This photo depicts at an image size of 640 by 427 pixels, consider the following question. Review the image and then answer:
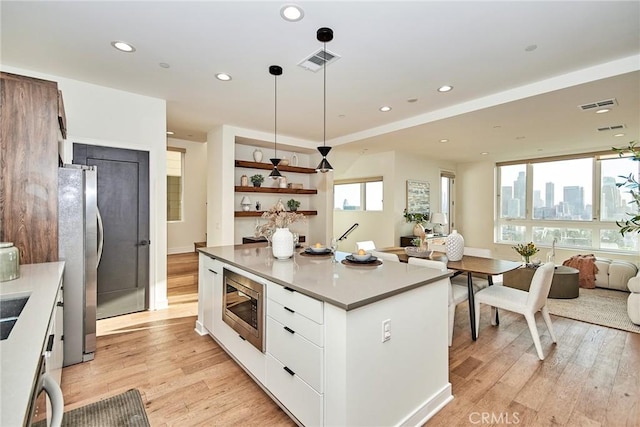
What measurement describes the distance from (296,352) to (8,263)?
1859 mm

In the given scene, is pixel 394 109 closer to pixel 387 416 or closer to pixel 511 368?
pixel 511 368

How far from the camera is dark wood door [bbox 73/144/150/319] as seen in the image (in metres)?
3.49

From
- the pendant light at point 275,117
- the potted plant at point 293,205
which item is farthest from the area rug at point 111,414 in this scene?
the potted plant at point 293,205

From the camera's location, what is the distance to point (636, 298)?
341 centimetres

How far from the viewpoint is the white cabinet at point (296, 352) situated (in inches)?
63.9

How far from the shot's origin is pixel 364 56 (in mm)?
2730

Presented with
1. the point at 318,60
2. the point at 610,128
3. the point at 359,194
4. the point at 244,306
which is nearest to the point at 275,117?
the point at 318,60

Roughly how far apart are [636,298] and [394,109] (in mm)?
3642

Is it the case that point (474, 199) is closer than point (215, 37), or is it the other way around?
point (215, 37)

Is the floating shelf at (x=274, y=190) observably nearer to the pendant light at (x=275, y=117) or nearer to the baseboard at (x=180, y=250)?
the pendant light at (x=275, y=117)

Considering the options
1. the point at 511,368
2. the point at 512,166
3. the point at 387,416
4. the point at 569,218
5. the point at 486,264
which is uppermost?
the point at 512,166

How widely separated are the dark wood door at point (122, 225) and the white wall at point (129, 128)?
0.26 feet

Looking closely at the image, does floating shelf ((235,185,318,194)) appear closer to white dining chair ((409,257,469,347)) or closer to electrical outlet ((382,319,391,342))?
white dining chair ((409,257,469,347))

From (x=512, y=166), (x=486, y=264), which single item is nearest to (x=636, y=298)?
(x=486, y=264)
